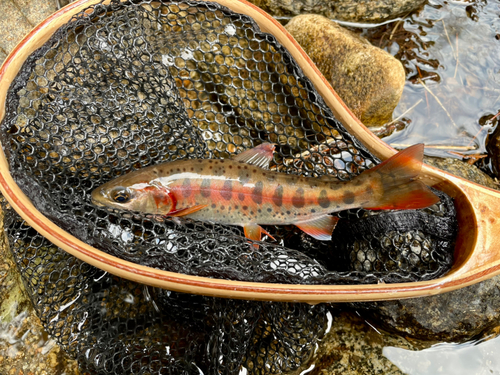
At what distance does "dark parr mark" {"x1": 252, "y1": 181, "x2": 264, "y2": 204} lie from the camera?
3094 mm

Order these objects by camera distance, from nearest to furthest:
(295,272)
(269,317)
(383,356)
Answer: (295,272) < (269,317) < (383,356)

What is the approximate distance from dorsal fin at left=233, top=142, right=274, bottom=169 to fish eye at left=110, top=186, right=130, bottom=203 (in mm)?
878

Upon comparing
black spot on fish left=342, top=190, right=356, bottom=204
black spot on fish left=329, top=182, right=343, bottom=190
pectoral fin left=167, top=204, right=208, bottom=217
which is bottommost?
black spot on fish left=342, top=190, right=356, bottom=204

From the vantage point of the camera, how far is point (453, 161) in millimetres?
3805

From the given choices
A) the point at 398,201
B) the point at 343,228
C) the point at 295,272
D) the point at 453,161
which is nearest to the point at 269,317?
the point at 295,272

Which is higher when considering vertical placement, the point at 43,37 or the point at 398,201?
the point at 43,37

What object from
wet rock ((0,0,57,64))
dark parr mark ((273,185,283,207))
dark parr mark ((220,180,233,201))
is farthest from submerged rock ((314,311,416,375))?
wet rock ((0,0,57,64))

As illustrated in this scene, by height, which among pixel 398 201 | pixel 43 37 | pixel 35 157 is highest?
pixel 43 37

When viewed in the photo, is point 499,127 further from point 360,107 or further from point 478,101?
point 360,107

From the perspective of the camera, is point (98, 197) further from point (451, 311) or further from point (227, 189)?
point (451, 311)

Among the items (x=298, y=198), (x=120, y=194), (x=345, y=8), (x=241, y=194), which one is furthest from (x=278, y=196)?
(x=345, y=8)

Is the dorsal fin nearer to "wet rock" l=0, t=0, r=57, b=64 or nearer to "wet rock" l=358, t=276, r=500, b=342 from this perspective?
"wet rock" l=358, t=276, r=500, b=342

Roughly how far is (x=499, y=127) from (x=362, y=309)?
2.36 metres

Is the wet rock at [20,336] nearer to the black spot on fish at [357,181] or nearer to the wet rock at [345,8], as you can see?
the black spot on fish at [357,181]
